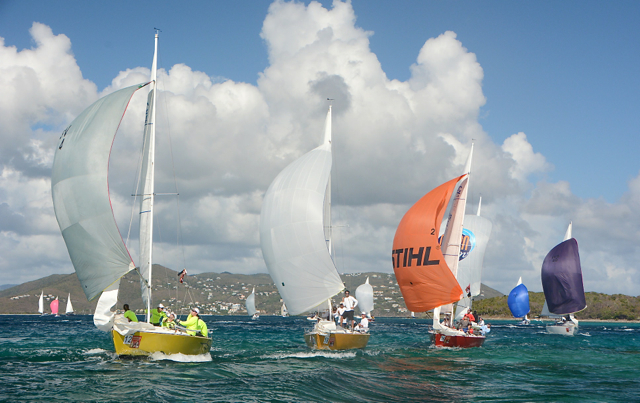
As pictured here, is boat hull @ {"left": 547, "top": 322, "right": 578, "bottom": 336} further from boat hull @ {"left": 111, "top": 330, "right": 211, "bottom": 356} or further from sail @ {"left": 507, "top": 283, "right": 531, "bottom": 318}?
boat hull @ {"left": 111, "top": 330, "right": 211, "bottom": 356}

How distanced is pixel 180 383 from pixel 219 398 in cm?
262

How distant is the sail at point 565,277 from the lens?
55.7 metres

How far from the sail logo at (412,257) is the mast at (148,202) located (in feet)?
51.2

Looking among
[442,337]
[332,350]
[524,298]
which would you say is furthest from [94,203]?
[524,298]

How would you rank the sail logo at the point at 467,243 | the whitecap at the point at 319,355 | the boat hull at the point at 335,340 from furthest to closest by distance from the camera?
the sail logo at the point at 467,243 < the boat hull at the point at 335,340 < the whitecap at the point at 319,355

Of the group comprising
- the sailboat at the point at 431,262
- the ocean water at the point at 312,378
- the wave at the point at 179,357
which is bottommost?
the ocean water at the point at 312,378

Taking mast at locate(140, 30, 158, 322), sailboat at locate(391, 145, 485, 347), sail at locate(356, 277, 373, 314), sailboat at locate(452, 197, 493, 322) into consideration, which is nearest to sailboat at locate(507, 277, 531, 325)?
sail at locate(356, 277, 373, 314)

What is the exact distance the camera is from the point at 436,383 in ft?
66.7

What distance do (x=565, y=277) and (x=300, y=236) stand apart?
3848 cm

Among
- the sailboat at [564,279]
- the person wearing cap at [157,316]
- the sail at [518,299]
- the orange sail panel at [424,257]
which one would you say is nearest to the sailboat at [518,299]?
the sail at [518,299]

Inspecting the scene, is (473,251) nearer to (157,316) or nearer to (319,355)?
(319,355)

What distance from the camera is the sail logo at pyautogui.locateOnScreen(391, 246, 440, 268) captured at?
31453 mm

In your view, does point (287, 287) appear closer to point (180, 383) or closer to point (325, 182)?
point (325, 182)

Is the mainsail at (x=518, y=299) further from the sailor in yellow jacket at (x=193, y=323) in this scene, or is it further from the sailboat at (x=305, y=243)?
the sailor in yellow jacket at (x=193, y=323)
